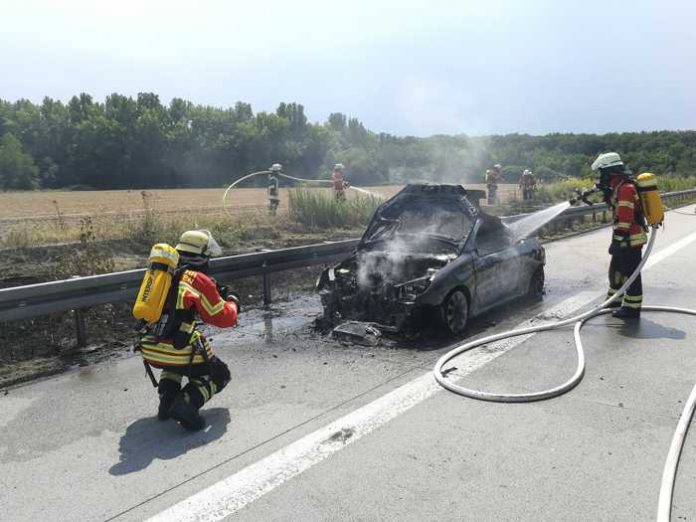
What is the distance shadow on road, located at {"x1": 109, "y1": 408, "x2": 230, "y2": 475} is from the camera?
152 inches

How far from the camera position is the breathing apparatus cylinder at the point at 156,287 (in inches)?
165

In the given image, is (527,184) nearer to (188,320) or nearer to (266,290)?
(266,290)

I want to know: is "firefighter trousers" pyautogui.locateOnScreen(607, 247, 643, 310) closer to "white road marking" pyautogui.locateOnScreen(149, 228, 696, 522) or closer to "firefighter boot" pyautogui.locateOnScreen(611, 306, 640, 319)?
"firefighter boot" pyautogui.locateOnScreen(611, 306, 640, 319)

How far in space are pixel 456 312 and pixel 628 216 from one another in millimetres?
2519

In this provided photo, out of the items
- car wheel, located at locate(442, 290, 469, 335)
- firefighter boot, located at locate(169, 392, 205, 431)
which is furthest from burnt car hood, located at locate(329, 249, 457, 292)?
firefighter boot, located at locate(169, 392, 205, 431)

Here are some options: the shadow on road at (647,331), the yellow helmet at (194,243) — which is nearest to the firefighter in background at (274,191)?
the shadow on road at (647,331)

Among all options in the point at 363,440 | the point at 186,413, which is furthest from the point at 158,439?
the point at 363,440

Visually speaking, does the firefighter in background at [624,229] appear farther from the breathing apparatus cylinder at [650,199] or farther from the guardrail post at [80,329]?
the guardrail post at [80,329]

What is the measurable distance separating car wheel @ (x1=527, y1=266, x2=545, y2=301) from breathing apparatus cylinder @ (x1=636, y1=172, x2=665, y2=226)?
1.65 meters

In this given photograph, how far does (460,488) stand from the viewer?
3432mm

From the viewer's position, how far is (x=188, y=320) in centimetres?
436

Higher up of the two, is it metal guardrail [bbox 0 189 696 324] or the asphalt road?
metal guardrail [bbox 0 189 696 324]

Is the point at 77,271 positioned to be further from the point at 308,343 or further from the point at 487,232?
the point at 487,232

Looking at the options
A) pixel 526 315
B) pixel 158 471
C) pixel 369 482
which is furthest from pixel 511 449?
pixel 526 315
